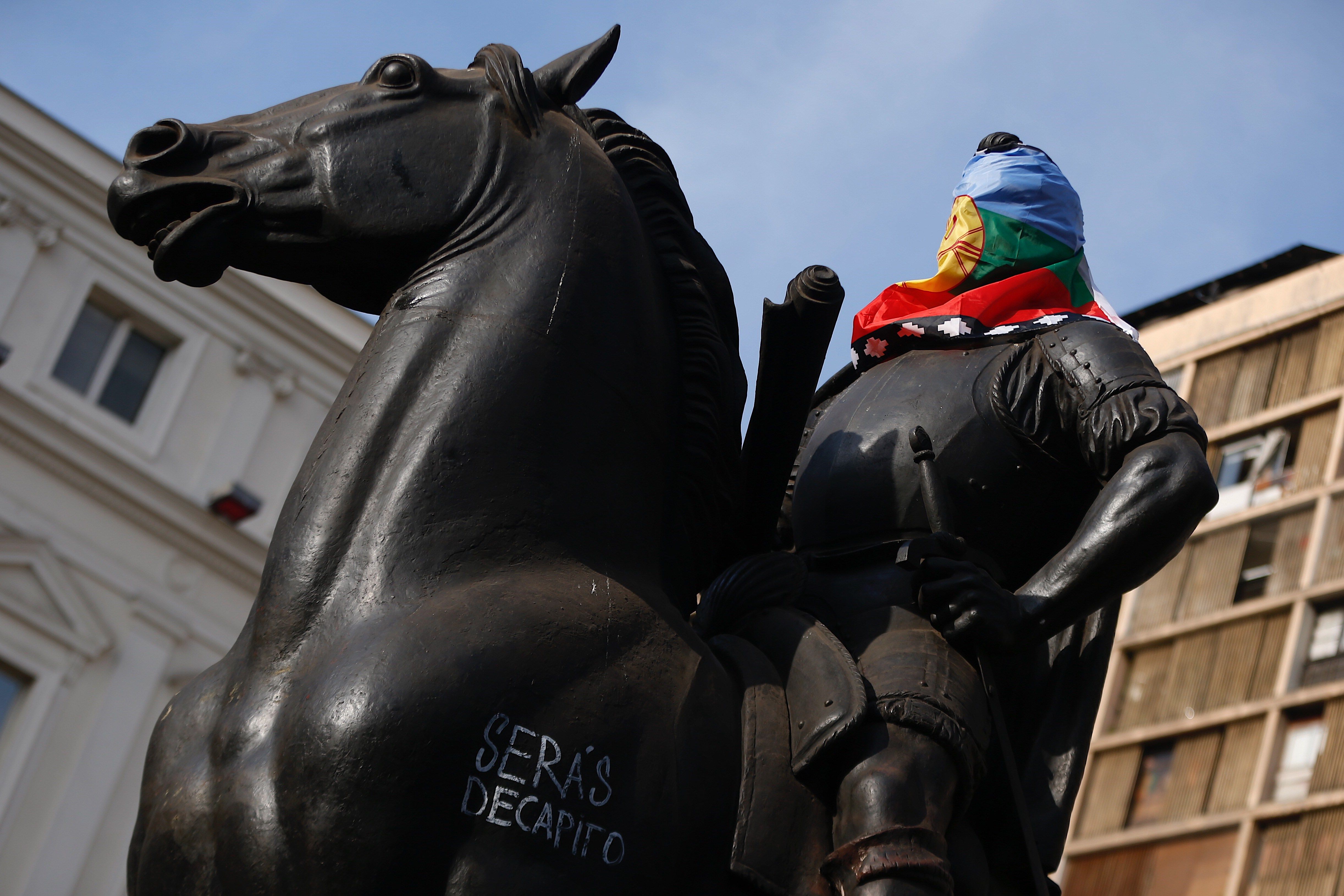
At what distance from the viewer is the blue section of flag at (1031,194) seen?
13.8 feet

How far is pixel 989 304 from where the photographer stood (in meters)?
4.00

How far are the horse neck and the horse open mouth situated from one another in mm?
323

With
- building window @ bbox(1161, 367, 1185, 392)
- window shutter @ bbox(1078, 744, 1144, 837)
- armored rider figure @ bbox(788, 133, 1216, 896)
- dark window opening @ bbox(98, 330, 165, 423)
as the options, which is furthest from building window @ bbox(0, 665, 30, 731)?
building window @ bbox(1161, 367, 1185, 392)

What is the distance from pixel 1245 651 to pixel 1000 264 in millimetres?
22516

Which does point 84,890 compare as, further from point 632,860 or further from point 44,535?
point 632,860

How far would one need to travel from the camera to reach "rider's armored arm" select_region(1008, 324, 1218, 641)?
332 cm

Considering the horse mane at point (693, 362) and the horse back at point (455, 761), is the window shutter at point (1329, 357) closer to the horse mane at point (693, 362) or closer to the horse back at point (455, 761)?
the horse mane at point (693, 362)

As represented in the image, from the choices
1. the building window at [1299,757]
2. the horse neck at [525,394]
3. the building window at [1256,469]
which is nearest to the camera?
the horse neck at [525,394]

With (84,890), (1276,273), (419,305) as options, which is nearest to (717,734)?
(419,305)

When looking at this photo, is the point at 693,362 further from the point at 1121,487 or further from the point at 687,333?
the point at 1121,487

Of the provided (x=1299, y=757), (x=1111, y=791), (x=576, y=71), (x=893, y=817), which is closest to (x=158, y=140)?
(x=576, y=71)

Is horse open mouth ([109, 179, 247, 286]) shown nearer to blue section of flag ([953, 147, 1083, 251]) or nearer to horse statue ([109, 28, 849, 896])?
horse statue ([109, 28, 849, 896])

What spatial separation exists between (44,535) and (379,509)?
15773 mm

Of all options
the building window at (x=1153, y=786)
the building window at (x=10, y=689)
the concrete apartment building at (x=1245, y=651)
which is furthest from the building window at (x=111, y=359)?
the building window at (x=1153, y=786)
